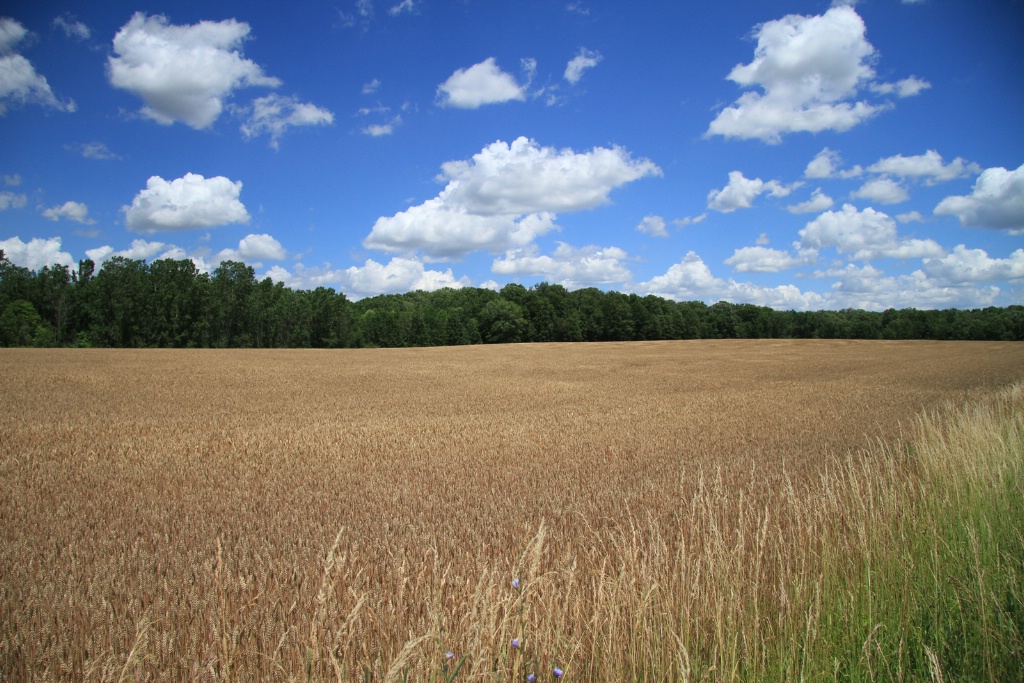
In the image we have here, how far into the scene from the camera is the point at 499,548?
461 cm

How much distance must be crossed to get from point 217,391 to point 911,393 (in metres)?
24.3

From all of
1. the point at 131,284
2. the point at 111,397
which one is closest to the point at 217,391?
the point at 111,397

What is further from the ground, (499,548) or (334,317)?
(334,317)

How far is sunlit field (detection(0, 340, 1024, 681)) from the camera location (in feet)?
10.4

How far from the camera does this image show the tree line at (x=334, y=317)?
6638cm

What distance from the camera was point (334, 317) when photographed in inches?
3206

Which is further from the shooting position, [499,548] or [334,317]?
[334,317]

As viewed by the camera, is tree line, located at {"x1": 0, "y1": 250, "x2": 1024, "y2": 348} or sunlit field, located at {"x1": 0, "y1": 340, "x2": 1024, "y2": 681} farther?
tree line, located at {"x1": 0, "y1": 250, "x2": 1024, "y2": 348}

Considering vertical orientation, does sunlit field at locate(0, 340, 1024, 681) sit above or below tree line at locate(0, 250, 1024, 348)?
below

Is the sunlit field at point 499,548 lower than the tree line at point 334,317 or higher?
lower

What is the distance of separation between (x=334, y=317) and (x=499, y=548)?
8146cm

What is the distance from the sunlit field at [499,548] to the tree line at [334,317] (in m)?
63.2

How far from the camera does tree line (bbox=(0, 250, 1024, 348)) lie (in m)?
66.4

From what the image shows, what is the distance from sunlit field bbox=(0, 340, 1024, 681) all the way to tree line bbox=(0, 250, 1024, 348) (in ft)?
207
